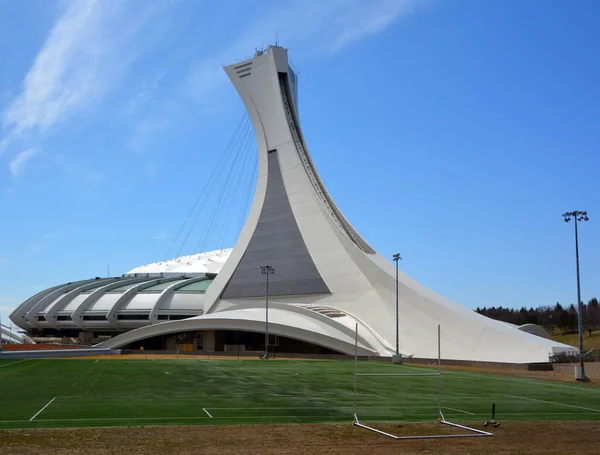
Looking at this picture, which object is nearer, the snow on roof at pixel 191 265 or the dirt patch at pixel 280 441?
the dirt patch at pixel 280 441

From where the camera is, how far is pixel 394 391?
19953 millimetres

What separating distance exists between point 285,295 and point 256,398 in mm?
32932

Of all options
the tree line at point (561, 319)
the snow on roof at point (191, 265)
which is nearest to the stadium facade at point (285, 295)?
the snow on roof at point (191, 265)

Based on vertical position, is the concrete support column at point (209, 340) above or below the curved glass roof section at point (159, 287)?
below

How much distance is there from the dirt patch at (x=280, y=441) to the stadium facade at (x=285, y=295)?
25716 millimetres

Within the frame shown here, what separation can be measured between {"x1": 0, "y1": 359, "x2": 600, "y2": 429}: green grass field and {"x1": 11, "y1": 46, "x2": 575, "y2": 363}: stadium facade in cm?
1370

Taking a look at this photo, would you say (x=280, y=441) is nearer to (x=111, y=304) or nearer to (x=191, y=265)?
(x=111, y=304)

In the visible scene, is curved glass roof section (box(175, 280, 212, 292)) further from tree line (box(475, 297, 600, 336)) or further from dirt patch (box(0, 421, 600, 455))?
tree line (box(475, 297, 600, 336))

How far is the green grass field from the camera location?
534 inches

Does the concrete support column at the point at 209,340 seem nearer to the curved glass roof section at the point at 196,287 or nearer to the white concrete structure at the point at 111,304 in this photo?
the white concrete structure at the point at 111,304

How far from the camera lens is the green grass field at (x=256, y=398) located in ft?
44.5

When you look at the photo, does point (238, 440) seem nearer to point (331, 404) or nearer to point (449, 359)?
point (331, 404)

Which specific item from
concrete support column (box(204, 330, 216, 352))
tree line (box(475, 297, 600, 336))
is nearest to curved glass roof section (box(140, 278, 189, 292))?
concrete support column (box(204, 330, 216, 352))

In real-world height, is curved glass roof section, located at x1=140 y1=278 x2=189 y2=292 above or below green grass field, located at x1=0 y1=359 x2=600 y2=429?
above
